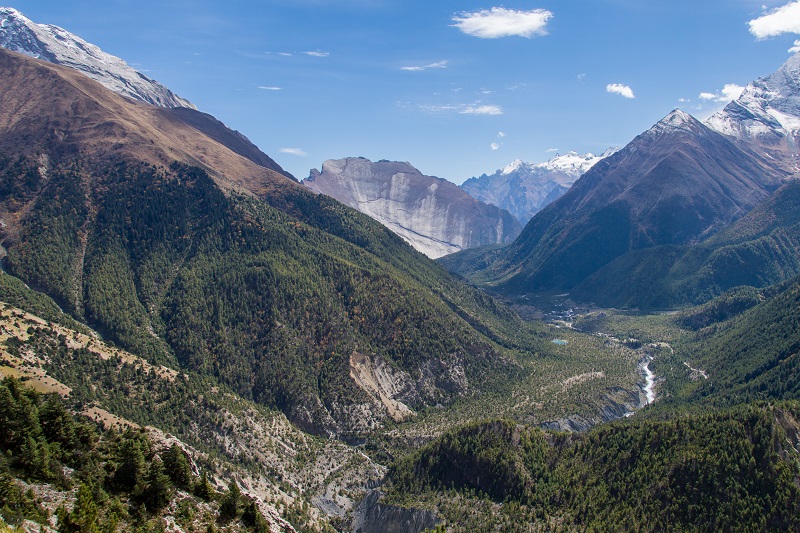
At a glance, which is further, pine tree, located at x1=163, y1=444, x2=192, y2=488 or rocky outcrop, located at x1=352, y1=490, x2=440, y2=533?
rocky outcrop, located at x1=352, y1=490, x2=440, y2=533

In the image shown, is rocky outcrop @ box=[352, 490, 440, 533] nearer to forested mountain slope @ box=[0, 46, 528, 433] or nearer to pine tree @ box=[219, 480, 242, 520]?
forested mountain slope @ box=[0, 46, 528, 433]

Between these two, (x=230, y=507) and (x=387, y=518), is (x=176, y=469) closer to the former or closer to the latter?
(x=230, y=507)

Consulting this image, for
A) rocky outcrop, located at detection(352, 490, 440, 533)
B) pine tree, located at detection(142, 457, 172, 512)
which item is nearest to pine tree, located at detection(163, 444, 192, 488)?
pine tree, located at detection(142, 457, 172, 512)

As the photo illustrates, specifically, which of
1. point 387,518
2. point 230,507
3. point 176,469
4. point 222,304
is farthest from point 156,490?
point 222,304

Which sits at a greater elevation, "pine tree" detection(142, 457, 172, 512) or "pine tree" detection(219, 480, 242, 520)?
"pine tree" detection(142, 457, 172, 512)

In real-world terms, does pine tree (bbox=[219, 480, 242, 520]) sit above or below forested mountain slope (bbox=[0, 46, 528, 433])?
below

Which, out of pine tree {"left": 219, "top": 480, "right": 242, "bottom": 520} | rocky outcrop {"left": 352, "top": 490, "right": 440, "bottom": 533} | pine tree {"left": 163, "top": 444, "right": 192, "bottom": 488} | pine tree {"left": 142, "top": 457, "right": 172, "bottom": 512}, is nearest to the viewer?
pine tree {"left": 142, "top": 457, "right": 172, "bottom": 512}

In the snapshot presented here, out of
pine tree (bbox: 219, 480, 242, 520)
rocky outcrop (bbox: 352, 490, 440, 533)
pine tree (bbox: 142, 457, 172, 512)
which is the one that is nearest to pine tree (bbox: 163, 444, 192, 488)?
pine tree (bbox: 219, 480, 242, 520)

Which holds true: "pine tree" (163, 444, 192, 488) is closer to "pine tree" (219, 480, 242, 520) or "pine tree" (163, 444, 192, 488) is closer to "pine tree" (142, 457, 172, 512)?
"pine tree" (219, 480, 242, 520)

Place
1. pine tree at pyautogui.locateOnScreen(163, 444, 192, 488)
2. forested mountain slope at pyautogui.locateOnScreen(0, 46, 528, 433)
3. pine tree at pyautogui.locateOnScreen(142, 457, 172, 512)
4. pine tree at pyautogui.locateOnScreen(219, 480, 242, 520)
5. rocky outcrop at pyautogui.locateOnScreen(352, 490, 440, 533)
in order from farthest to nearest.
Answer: forested mountain slope at pyautogui.locateOnScreen(0, 46, 528, 433)
rocky outcrop at pyautogui.locateOnScreen(352, 490, 440, 533)
pine tree at pyautogui.locateOnScreen(163, 444, 192, 488)
pine tree at pyautogui.locateOnScreen(219, 480, 242, 520)
pine tree at pyautogui.locateOnScreen(142, 457, 172, 512)

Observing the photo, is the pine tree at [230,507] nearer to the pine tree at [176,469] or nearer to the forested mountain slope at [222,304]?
the pine tree at [176,469]

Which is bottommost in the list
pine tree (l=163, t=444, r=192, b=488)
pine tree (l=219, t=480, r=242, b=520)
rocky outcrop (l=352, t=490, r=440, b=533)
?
rocky outcrop (l=352, t=490, r=440, b=533)
